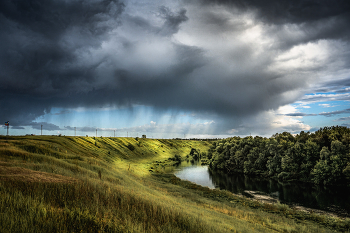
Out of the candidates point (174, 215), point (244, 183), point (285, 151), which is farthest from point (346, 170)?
point (174, 215)

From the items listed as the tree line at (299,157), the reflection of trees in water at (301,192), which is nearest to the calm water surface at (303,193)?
the reflection of trees in water at (301,192)

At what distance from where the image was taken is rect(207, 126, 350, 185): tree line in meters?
51.9

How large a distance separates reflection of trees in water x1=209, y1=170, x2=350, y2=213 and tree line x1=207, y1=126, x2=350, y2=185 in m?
3.57

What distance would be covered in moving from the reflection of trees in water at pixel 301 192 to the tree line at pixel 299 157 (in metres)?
3.57

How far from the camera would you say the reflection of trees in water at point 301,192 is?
4006 centimetres

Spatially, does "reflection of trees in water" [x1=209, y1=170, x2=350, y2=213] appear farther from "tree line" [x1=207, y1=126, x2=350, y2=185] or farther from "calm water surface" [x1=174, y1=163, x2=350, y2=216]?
"tree line" [x1=207, y1=126, x2=350, y2=185]

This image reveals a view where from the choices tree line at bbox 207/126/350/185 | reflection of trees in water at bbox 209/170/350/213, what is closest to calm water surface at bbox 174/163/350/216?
reflection of trees in water at bbox 209/170/350/213

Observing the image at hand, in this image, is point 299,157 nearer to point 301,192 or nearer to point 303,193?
point 301,192

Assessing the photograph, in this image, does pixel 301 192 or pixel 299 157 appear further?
pixel 299 157

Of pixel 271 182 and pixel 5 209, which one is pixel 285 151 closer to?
pixel 271 182

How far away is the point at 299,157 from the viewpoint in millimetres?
61812

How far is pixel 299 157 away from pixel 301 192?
16.3 meters

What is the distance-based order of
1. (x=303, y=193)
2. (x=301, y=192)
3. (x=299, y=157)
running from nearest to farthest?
1. (x=303, y=193)
2. (x=301, y=192)
3. (x=299, y=157)

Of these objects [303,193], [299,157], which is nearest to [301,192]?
[303,193]
